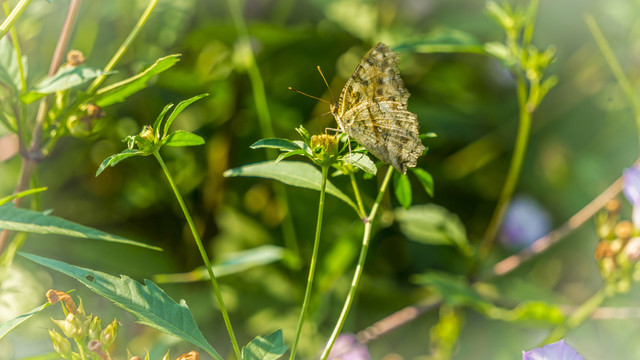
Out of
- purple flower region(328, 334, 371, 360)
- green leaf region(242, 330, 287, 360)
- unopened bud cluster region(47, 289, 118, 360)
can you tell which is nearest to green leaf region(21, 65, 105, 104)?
unopened bud cluster region(47, 289, 118, 360)

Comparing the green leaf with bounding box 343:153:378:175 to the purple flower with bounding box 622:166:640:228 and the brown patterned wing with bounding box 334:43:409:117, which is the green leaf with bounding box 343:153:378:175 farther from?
the purple flower with bounding box 622:166:640:228

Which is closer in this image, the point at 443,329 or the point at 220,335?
the point at 443,329

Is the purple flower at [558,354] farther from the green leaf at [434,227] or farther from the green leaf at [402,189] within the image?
the green leaf at [434,227]

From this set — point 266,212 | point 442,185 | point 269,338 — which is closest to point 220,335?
point 266,212

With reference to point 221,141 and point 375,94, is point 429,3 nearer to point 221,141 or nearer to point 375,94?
point 221,141

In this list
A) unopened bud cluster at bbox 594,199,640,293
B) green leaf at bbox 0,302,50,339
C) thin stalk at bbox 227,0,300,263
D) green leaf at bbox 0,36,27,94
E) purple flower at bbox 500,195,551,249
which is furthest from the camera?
purple flower at bbox 500,195,551,249

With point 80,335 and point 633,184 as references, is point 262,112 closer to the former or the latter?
point 633,184

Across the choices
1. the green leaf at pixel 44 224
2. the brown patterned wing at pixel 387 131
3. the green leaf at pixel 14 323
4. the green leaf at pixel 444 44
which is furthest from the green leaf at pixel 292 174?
the green leaf at pixel 444 44
